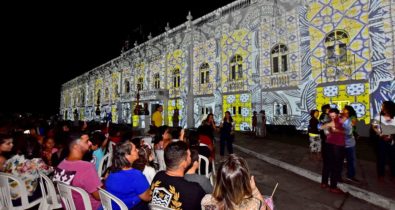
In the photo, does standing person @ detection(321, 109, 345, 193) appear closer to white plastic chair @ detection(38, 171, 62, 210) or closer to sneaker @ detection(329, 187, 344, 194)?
sneaker @ detection(329, 187, 344, 194)

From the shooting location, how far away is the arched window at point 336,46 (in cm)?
1355

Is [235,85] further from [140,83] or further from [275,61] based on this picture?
[140,83]

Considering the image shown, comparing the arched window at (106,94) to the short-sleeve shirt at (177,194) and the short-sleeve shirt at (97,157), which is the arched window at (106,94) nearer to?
the short-sleeve shirt at (97,157)

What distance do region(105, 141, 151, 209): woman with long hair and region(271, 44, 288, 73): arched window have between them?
15265mm

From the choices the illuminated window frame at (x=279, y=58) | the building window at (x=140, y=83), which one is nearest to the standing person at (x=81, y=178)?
the illuminated window frame at (x=279, y=58)

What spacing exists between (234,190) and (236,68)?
17.3m

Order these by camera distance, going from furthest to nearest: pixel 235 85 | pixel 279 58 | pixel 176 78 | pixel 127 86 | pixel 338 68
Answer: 1. pixel 127 86
2. pixel 176 78
3. pixel 235 85
4. pixel 279 58
5. pixel 338 68

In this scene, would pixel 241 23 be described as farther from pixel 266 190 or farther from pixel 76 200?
pixel 76 200

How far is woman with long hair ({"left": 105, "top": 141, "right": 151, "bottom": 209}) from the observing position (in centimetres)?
250

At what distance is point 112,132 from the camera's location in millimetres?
6426

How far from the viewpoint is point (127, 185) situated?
8.21 feet

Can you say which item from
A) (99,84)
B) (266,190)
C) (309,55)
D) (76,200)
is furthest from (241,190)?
(99,84)

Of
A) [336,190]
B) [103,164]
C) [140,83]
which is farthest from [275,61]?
[140,83]

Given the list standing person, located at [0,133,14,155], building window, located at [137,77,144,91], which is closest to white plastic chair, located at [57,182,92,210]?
standing person, located at [0,133,14,155]
